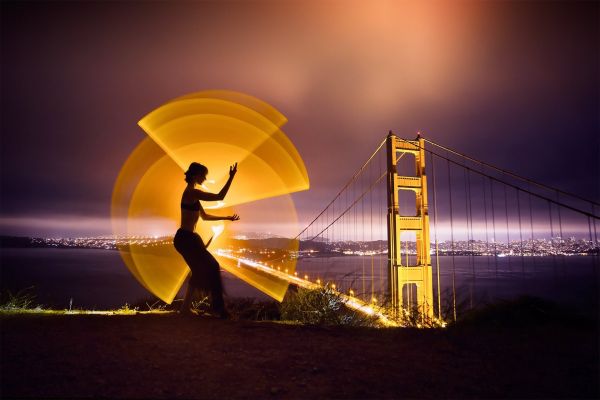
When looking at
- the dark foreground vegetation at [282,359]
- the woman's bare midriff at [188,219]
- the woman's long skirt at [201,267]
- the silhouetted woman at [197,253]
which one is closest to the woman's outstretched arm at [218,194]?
the silhouetted woman at [197,253]

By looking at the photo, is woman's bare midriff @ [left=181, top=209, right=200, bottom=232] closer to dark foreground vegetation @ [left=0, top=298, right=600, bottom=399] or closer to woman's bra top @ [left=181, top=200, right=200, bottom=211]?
woman's bra top @ [left=181, top=200, right=200, bottom=211]

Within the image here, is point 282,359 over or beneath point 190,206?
beneath

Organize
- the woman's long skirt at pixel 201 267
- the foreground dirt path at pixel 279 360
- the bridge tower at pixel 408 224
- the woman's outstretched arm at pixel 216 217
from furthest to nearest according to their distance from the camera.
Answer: the bridge tower at pixel 408 224 → the woman's outstretched arm at pixel 216 217 → the woman's long skirt at pixel 201 267 → the foreground dirt path at pixel 279 360

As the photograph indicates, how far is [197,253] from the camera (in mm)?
5098

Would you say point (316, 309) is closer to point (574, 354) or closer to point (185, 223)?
point (185, 223)

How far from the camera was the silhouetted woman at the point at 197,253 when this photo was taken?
506 centimetres

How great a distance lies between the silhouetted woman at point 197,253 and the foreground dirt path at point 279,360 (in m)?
0.51

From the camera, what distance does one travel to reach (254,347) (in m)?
3.70

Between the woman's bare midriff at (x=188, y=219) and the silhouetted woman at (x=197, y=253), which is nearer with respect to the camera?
the silhouetted woman at (x=197, y=253)

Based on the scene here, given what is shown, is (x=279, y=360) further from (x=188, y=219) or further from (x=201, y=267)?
(x=188, y=219)

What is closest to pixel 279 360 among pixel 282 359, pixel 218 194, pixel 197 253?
pixel 282 359

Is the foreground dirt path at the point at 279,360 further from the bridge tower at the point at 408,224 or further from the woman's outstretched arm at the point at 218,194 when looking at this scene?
the bridge tower at the point at 408,224

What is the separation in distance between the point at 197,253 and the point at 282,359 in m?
2.29

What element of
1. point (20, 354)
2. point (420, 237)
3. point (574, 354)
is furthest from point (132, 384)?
point (420, 237)
